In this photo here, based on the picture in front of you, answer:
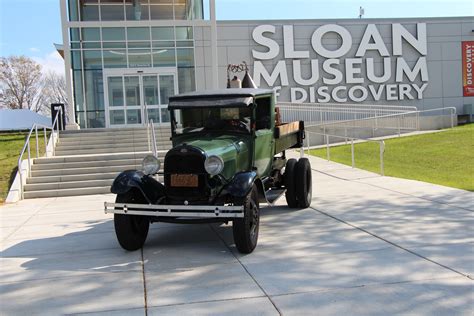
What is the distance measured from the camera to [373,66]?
92.2 feet

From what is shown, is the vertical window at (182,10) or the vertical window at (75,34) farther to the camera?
the vertical window at (182,10)

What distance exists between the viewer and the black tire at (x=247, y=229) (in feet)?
19.2

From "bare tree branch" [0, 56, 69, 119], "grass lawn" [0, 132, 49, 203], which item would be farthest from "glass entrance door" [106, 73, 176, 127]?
"bare tree branch" [0, 56, 69, 119]

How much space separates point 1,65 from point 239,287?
188ft

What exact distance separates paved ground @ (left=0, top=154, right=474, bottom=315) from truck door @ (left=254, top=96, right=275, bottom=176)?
0.95 metres

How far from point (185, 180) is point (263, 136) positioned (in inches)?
68.5

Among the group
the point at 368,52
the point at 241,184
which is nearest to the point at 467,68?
the point at 368,52

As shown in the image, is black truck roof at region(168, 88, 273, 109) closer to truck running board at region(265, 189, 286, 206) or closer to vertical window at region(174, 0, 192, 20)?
truck running board at region(265, 189, 286, 206)

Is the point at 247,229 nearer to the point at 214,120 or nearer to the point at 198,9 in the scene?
the point at 214,120

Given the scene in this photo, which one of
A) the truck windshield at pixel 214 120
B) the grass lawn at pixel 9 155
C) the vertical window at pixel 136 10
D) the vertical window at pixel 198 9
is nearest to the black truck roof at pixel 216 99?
the truck windshield at pixel 214 120

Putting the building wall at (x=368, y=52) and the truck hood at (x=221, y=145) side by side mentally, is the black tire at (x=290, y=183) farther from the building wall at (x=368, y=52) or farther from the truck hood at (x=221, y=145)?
the building wall at (x=368, y=52)

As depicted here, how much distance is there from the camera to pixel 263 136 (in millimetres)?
7598

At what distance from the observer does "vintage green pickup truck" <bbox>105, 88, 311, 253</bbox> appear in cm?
604

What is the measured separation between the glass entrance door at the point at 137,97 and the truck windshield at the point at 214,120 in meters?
16.1
